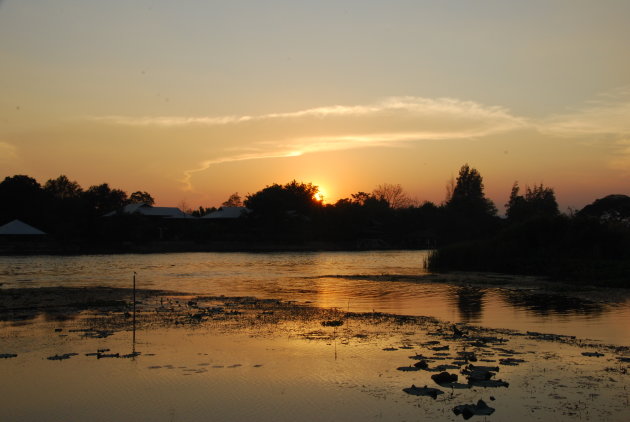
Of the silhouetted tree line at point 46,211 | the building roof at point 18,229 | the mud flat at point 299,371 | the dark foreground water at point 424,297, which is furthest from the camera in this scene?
the silhouetted tree line at point 46,211

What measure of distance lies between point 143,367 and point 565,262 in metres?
37.0

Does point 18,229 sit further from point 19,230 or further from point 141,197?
point 141,197

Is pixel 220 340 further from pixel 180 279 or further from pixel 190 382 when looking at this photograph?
pixel 180 279

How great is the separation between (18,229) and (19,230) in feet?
0.93

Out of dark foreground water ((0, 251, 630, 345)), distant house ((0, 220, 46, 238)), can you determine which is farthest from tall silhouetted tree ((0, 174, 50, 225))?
dark foreground water ((0, 251, 630, 345))

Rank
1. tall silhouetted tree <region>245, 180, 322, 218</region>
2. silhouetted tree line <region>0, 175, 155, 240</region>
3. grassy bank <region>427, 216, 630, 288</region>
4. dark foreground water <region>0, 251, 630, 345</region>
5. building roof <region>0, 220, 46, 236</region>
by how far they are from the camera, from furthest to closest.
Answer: tall silhouetted tree <region>245, 180, 322, 218</region>
silhouetted tree line <region>0, 175, 155, 240</region>
building roof <region>0, 220, 46, 236</region>
grassy bank <region>427, 216, 630, 288</region>
dark foreground water <region>0, 251, 630, 345</region>

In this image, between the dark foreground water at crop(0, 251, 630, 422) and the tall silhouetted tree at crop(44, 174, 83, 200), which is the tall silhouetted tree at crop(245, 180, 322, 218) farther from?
the dark foreground water at crop(0, 251, 630, 422)

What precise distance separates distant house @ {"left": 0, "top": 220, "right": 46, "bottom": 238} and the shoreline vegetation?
609 mm

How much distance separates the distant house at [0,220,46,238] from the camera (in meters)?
85.4

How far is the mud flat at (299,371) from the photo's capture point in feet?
33.9

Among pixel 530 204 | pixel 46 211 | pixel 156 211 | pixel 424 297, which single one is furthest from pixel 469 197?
pixel 424 297

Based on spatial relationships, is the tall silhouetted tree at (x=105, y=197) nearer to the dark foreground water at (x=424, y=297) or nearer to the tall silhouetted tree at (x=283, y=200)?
the tall silhouetted tree at (x=283, y=200)

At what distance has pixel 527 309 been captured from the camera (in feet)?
78.8

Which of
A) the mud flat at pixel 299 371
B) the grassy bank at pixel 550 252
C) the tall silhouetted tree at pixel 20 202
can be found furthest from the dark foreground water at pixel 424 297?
the tall silhouetted tree at pixel 20 202
